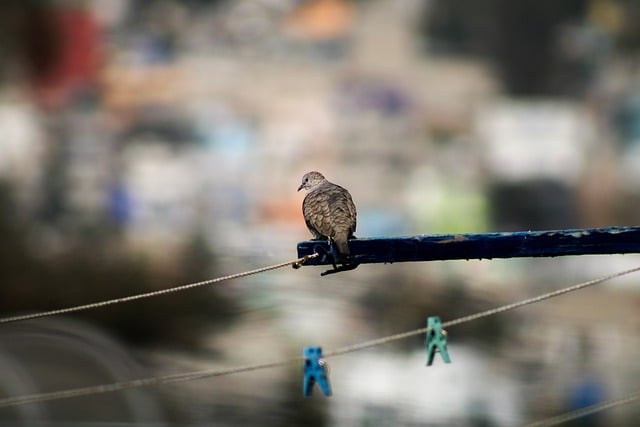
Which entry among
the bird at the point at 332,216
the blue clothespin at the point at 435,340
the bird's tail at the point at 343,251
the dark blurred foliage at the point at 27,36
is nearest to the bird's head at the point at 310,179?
the bird at the point at 332,216

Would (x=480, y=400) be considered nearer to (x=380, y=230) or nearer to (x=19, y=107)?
(x=380, y=230)

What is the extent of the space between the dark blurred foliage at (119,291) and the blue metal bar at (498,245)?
66.3 feet

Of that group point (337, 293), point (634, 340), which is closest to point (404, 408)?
point (337, 293)

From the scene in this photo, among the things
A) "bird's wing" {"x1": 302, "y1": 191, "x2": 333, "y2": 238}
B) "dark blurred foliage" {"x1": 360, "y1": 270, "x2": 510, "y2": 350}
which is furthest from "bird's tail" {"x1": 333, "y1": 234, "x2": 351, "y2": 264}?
"dark blurred foliage" {"x1": 360, "y1": 270, "x2": 510, "y2": 350}

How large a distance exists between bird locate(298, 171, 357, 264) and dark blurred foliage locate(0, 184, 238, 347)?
63.4 feet

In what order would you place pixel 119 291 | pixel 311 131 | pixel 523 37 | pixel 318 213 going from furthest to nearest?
pixel 311 131
pixel 523 37
pixel 119 291
pixel 318 213

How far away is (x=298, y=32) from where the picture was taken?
38250mm

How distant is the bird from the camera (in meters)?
6.64

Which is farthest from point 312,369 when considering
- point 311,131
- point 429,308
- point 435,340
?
point 311,131

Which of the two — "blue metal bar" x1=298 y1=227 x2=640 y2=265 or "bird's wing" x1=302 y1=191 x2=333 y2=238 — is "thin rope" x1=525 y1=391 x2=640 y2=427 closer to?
"blue metal bar" x1=298 y1=227 x2=640 y2=265

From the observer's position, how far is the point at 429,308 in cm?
2769

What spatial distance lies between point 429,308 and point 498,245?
21235mm

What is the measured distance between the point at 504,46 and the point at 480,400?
50.2 ft

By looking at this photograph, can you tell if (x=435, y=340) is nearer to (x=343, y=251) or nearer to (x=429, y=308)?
(x=343, y=251)
